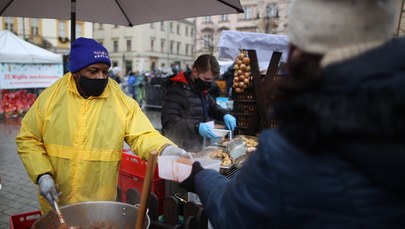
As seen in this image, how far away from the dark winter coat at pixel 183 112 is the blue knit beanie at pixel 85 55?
1274 mm

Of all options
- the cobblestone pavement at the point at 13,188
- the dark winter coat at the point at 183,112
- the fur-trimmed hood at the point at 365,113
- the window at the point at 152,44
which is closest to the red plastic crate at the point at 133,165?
the dark winter coat at the point at 183,112

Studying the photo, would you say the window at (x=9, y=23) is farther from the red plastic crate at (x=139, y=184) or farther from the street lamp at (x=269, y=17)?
the red plastic crate at (x=139, y=184)

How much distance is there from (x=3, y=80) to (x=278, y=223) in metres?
11.8

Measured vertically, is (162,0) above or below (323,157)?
above

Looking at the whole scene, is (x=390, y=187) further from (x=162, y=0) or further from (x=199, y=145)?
(x=199, y=145)

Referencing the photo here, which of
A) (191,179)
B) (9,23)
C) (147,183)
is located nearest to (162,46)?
(9,23)

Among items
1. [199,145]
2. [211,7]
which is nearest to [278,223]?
[211,7]

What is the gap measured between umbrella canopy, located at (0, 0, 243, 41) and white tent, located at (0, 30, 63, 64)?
788cm

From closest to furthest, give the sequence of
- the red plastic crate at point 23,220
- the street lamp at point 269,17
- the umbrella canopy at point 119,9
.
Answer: the red plastic crate at point 23,220, the umbrella canopy at point 119,9, the street lamp at point 269,17

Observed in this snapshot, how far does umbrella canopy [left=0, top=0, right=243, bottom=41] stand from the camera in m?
2.98

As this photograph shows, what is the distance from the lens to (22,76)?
1103 cm

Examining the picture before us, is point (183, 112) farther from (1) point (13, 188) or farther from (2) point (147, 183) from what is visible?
(1) point (13, 188)

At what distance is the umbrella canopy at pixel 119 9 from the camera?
298cm

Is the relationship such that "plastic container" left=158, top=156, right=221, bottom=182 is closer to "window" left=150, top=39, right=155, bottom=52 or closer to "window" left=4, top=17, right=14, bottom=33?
"window" left=4, top=17, right=14, bottom=33
